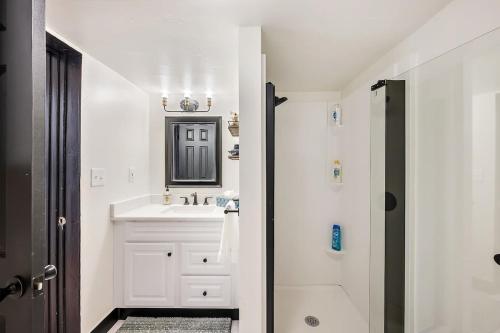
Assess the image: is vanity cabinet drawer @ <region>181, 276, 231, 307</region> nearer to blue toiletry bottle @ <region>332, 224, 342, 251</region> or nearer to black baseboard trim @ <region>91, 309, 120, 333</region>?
black baseboard trim @ <region>91, 309, 120, 333</region>

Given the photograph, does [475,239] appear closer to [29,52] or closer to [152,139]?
[29,52]

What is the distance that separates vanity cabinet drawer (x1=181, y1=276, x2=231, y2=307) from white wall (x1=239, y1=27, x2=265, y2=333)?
0.71 m

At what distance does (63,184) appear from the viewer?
1.58 m

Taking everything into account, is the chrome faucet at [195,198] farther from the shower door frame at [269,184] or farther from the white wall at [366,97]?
the white wall at [366,97]

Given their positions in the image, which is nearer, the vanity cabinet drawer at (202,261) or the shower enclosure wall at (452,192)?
the shower enclosure wall at (452,192)

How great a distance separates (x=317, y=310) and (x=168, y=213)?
1.67 metres

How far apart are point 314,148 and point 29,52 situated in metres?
2.37

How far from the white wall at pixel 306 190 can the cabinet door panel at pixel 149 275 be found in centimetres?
116

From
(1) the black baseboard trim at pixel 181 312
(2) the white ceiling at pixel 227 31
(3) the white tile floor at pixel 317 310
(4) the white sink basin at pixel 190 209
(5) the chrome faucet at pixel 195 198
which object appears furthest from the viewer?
(5) the chrome faucet at pixel 195 198

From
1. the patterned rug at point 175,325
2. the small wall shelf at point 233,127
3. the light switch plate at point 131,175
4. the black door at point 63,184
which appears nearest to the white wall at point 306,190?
the small wall shelf at point 233,127

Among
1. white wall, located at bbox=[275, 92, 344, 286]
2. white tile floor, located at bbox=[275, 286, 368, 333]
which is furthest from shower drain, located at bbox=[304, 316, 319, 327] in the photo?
white wall, located at bbox=[275, 92, 344, 286]

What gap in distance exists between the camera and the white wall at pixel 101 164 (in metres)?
1.71

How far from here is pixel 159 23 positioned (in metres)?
1.32

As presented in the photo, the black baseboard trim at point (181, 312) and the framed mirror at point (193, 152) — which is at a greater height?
the framed mirror at point (193, 152)
